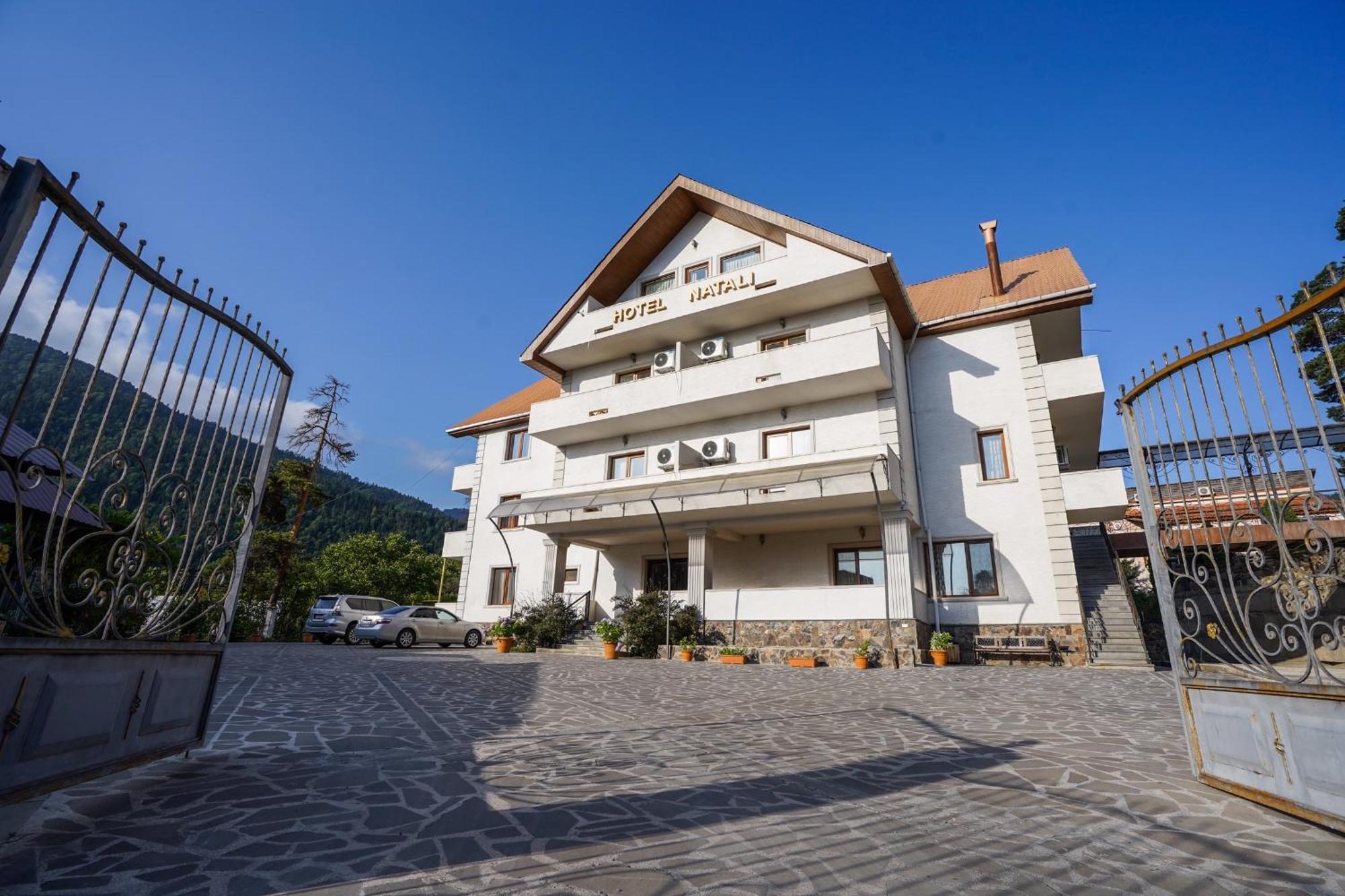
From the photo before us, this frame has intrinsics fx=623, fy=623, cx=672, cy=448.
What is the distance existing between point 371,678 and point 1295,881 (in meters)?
10.1

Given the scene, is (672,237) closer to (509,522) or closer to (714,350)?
(714,350)

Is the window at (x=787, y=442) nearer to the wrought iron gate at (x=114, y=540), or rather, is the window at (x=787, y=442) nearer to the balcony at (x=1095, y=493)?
the balcony at (x=1095, y=493)

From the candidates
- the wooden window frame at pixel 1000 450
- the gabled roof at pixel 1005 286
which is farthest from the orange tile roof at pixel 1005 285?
the wooden window frame at pixel 1000 450

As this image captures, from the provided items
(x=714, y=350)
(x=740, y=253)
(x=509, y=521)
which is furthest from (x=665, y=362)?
(x=509, y=521)

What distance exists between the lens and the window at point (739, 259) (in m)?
19.0

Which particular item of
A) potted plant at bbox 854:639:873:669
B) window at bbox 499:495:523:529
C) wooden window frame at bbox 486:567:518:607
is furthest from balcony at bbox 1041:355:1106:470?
wooden window frame at bbox 486:567:518:607

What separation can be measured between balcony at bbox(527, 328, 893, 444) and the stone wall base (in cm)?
583

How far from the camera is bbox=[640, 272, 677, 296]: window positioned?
2056 cm

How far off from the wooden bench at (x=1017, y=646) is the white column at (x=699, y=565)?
6.36m

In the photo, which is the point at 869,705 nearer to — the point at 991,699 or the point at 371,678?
the point at 991,699

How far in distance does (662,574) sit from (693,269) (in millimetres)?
9764

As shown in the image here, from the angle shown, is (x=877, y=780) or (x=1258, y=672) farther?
(x=877, y=780)

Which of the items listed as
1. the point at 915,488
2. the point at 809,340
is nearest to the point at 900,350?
the point at 809,340

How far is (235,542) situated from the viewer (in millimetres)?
4434
